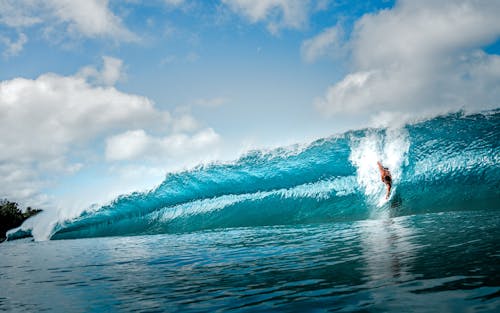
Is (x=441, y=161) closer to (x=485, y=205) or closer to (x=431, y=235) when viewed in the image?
(x=485, y=205)

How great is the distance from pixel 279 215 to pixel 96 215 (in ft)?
36.1

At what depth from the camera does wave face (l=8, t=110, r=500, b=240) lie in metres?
12.8

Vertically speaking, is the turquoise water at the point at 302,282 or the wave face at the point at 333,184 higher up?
the wave face at the point at 333,184

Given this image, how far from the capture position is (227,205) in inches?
663

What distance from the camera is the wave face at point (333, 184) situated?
12.8 metres

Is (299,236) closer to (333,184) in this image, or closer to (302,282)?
(302,282)

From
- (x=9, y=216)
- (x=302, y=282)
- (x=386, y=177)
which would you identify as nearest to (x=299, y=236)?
(x=302, y=282)

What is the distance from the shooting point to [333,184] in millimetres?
15102

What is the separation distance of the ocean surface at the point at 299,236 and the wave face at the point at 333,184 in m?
0.05

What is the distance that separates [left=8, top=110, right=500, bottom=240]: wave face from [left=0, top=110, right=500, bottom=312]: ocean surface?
5 centimetres

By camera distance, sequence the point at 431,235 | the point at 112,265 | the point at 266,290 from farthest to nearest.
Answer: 1. the point at 112,265
2. the point at 431,235
3. the point at 266,290

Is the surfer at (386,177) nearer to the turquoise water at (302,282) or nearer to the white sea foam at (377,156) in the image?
the white sea foam at (377,156)

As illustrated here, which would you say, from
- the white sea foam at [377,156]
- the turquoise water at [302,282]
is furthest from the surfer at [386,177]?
the turquoise water at [302,282]

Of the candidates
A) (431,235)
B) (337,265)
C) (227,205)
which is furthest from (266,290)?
(227,205)
